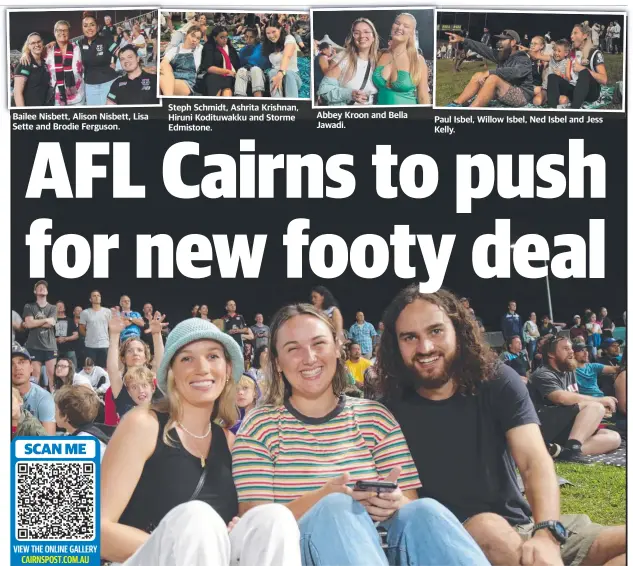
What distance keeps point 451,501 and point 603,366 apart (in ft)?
3.79

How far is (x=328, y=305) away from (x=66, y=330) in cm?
147

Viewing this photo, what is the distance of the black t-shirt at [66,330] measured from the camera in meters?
4.64

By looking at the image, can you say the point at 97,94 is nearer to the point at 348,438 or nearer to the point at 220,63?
the point at 220,63

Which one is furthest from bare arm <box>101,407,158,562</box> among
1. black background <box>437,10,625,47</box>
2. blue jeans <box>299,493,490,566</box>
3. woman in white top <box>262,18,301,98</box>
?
black background <box>437,10,625,47</box>

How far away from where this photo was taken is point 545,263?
4699 mm

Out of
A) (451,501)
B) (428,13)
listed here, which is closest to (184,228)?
(428,13)

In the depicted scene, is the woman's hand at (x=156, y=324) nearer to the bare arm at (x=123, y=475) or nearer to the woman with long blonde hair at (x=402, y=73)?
the bare arm at (x=123, y=475)

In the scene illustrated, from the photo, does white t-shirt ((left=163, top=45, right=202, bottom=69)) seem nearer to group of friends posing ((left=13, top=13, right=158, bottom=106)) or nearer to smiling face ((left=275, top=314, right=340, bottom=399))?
group of friends posing ((left=13, top=13, right=158, bottom=106))

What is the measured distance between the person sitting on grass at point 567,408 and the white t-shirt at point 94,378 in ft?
7.81

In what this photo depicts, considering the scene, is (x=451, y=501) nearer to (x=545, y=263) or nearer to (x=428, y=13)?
(x=545, y=263)

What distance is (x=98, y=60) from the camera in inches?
185

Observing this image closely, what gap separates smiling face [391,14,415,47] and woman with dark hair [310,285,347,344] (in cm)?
146

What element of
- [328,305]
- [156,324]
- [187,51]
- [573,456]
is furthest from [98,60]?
[573,456]

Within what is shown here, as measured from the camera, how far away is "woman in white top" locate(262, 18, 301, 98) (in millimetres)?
4695
